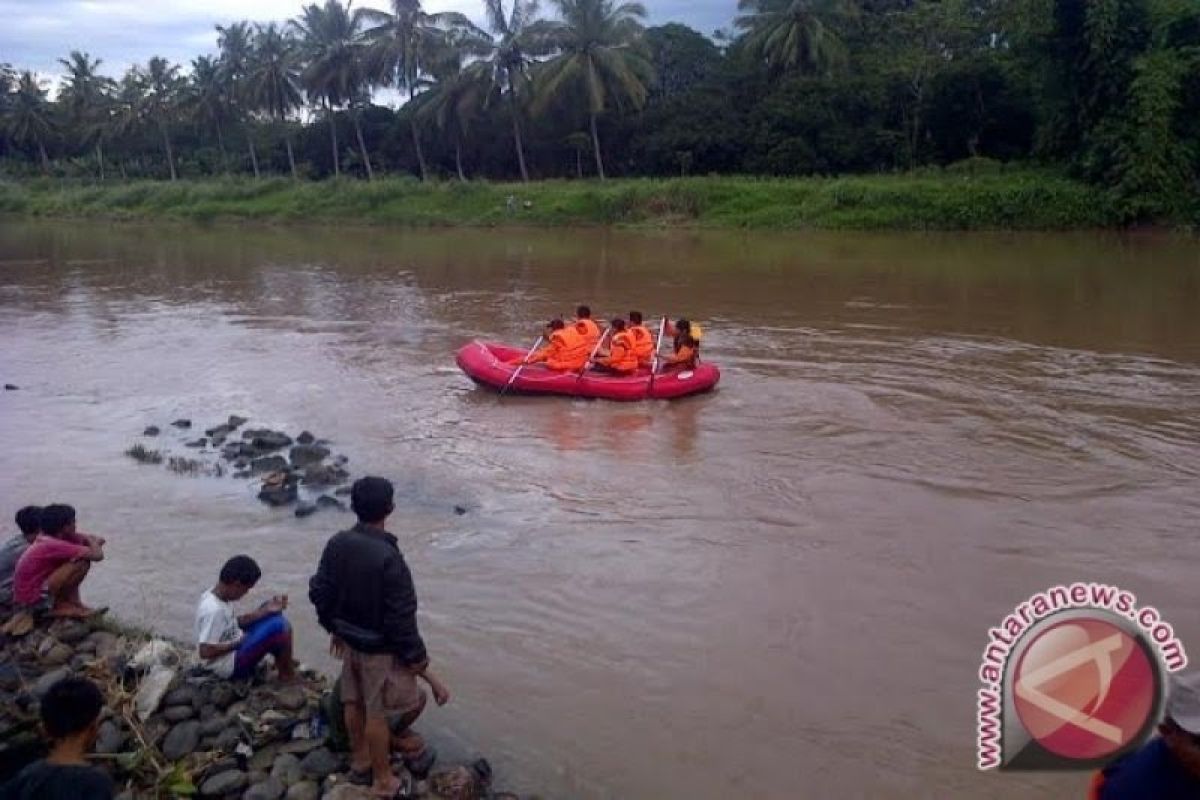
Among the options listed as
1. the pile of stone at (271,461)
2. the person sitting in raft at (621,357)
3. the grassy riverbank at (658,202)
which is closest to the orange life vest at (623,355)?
the person sitting in raft at (621,357)

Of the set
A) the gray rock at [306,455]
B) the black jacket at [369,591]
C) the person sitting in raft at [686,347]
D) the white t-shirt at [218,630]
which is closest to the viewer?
the black jacket at [369,591]

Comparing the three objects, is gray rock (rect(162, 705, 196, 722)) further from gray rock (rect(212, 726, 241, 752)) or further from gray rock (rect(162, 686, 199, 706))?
gray rock (rect(212, 726, 241, 752))

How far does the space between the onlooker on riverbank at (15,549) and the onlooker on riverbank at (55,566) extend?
106 millimetres

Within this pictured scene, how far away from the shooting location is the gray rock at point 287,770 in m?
4.31

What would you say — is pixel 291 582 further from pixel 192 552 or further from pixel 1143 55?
pixel 1143 55

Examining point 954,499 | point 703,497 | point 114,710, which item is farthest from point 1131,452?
point 114,710

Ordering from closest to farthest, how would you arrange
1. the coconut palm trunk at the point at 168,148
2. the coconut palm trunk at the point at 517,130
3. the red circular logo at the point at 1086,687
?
the red circular logo at the point at 1086,687 → the coconut palm trunk at the point at 517,130 → the coconut palm trunk at the point at 168,148

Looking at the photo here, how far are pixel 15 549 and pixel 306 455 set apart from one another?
11.9 ft

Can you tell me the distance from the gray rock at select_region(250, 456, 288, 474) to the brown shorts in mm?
5147

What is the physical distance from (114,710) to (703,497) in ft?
16.3

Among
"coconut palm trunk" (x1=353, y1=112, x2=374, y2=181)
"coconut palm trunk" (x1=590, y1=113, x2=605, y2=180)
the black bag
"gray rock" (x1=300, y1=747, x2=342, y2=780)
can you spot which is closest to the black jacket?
the black bag

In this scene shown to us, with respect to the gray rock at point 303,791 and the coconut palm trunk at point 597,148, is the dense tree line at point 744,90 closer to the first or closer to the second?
the coconut palm trunk at point 597,148

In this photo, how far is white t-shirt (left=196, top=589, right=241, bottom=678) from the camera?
16.6 feet

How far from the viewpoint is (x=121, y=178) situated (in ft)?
176
